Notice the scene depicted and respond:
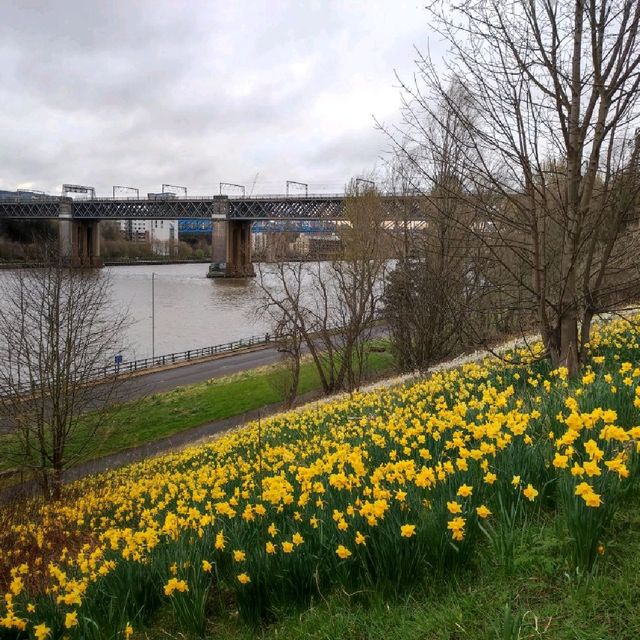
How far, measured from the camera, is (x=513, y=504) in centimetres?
340

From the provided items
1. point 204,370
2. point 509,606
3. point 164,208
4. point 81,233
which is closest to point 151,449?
point 204,370

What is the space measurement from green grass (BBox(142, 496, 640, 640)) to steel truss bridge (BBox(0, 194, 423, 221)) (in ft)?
270

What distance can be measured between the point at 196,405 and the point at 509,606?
25.8m

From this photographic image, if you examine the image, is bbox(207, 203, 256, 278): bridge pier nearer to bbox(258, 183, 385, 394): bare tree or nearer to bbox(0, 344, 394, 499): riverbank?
bbox(0, 344, 394, 499): riverbank

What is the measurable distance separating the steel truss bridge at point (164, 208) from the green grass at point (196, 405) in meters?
55.1

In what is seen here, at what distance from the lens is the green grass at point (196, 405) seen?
2238 centimetres

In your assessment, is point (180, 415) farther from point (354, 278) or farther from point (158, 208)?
point (158, 208)

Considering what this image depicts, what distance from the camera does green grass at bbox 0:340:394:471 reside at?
22.4 meters

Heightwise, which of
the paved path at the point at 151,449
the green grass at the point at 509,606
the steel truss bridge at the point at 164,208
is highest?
the steel truss bridge at the point at 164,208

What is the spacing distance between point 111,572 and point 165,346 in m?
40.6

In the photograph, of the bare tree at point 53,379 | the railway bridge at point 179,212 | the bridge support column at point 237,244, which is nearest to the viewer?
the bare tree at point 53,379

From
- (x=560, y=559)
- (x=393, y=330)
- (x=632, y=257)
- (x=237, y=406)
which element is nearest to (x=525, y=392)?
(x=632, y=257)

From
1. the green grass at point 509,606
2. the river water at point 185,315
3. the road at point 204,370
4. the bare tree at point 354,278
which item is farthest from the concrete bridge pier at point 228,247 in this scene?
the green grass at point 509,606

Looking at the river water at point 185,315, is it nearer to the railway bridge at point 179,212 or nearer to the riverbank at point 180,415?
the riverbank at point 180,415
